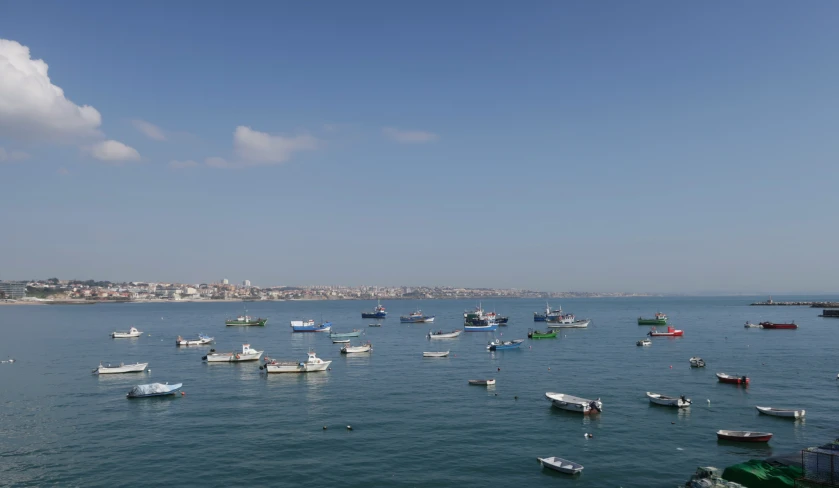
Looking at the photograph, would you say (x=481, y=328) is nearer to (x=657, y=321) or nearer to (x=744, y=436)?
(x=657, y=321)

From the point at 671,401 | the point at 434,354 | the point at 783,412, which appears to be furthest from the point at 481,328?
the point at 783,412

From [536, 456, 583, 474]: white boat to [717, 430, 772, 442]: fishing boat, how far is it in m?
12.6

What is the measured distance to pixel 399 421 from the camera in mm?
44250

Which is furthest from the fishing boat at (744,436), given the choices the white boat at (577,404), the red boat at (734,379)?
the red boat at (734,379)

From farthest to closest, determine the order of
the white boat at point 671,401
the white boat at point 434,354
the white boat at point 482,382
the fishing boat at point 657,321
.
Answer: the fishing boat at point 657,321, the white boat at point 434,354, the white boat at point 482,382, the white boat at point 671,401

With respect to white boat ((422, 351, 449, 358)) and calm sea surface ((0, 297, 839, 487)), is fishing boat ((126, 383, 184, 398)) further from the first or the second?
white boat ((422, 351, 449, 358))

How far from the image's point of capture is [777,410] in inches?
1743

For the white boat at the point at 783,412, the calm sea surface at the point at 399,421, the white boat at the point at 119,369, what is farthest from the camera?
the white boat at the point at 119,369

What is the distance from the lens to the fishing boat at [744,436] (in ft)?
122

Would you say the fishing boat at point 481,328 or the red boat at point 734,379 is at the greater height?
the red boat at point 734,379

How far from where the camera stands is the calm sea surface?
33.2 meters

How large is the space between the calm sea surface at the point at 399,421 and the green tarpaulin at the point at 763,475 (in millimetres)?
4097

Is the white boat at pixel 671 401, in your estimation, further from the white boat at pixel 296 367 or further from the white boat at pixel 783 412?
the white boat at pixel 296 367

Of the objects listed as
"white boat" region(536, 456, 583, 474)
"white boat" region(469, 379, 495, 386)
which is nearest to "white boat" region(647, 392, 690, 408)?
"white boat" region(469, 379, 495, 386)
